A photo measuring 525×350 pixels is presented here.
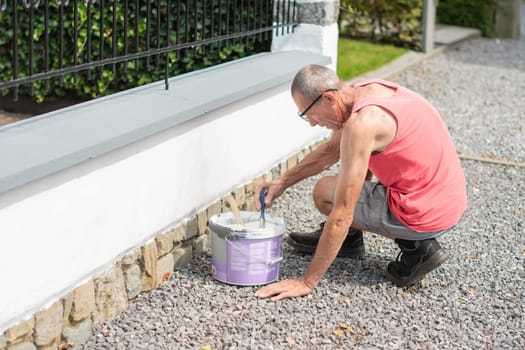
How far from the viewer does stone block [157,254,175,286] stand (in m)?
4.06

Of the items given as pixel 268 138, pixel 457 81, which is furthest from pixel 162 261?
pixel 457 81

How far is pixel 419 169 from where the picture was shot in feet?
12.7

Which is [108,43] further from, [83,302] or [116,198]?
[83,302]

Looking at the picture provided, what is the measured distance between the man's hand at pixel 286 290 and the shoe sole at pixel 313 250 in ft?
1.79

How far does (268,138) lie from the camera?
522cm

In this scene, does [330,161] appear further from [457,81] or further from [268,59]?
[457,81]

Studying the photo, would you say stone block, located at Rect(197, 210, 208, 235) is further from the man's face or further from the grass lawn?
the grass lawn

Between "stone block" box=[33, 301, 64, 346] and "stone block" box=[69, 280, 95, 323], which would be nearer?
"stone block" box=[33, 301, 64, 346]

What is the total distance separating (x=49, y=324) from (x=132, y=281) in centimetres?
59

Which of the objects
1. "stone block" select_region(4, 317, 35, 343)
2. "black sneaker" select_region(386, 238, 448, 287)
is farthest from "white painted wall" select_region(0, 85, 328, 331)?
"black sneaker" select_region(386, 238, 448, 287)

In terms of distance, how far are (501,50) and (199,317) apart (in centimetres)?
920

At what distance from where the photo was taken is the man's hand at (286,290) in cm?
393

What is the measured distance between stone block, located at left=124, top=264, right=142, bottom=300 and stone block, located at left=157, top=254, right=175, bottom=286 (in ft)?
0.50

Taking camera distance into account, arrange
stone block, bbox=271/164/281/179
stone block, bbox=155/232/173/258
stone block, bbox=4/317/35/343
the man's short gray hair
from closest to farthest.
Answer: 1. stone block, bbox=4/317/35/343
2. the man's short gray hair
3. stone block, bbox=155/232/173/258
4. stone block, bbox=271/164/281/179
